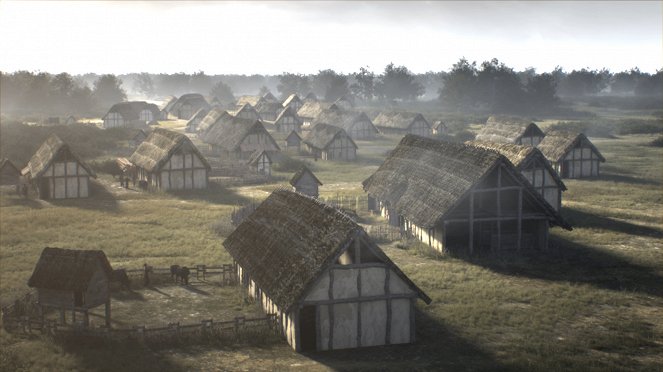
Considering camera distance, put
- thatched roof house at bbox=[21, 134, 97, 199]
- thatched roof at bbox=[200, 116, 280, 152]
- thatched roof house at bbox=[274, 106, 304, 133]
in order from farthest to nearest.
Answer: thatched roof house at bbox=[274, 106, 304, 133] → thatched roof at bbox=[200, 116, 280, 152] → thatched roof house at bbox=[21, 134, 97, 199]

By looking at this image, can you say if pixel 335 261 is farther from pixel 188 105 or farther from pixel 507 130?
pixel 188 105

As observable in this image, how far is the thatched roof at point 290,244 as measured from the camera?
21.6 meters

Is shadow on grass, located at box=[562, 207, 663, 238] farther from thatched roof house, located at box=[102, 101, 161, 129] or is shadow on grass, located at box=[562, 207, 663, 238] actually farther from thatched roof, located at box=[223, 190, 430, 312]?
thatched roof house, located at box=[102, 101, 161, 129]

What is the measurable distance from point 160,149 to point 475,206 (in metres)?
31.3

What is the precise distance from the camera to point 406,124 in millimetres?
101438

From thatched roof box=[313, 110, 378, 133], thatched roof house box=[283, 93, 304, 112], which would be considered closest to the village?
thatched roof box=[313, 110, 378, 133]

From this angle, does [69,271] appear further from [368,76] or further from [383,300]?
[368,76]

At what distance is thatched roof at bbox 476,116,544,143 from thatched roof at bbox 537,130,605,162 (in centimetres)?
564

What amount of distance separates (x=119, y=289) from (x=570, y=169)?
48445 millimetres

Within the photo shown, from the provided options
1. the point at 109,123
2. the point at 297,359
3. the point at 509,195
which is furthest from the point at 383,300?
the point at 109,123

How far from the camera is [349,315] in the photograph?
22.1m

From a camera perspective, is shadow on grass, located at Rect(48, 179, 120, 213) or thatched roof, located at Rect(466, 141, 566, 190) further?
shadow on grass, located at Rect(48, 179, 120, 213)

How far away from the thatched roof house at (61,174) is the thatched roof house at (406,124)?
60.0 metres

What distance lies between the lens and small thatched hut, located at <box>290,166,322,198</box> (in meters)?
48.4
